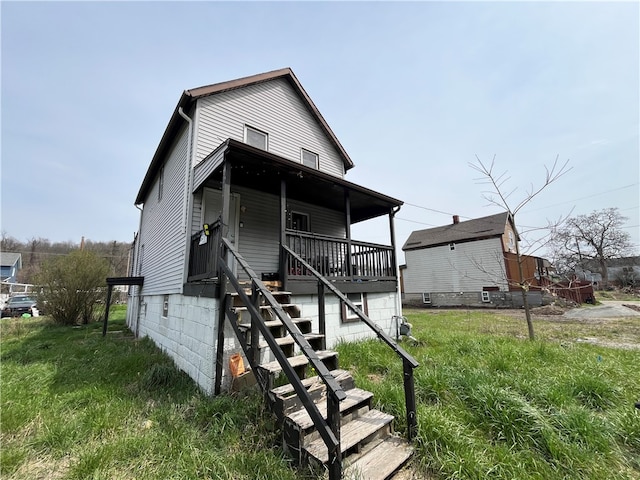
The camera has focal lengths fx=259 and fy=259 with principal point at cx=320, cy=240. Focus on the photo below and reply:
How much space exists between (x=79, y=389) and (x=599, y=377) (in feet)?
27.4

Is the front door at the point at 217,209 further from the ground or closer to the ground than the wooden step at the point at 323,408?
further from the ground

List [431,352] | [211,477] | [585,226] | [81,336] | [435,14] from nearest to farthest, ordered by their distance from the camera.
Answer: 1. [211,477]
2. [431,352]
3. [435,14]
4. [81,336]
5. [585,226]

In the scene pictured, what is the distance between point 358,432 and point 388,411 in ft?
2.60

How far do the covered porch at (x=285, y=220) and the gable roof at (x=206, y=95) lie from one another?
2.17 meters

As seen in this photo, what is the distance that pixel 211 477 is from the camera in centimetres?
234

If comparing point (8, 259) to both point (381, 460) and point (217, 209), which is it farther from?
point (381, 460)

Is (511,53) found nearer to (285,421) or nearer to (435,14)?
(435,14)

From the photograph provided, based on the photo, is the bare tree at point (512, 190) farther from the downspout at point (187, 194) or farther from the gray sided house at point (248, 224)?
the downspout at point (187, 194)

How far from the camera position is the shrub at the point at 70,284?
12.5 m

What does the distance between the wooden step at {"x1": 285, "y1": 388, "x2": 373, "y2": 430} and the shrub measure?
49.4 ft

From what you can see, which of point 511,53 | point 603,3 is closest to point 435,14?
point 511,53

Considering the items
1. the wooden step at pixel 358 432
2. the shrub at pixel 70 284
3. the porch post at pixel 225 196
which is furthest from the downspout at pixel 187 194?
the shrub at pixel 70 284

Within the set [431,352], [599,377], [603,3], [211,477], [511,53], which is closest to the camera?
[211,477]

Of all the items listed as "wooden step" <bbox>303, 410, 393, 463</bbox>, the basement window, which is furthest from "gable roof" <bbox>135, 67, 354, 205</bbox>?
"wooden step" <bbox>303, 410, 393, 463</bbox>
